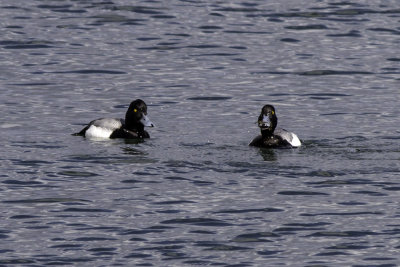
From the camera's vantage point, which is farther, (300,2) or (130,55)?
(300,2)

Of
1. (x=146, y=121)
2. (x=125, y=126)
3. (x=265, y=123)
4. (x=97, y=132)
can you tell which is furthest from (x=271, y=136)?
(x=97, y=132)

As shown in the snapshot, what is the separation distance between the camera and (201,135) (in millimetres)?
21172

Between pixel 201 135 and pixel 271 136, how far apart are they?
49.5 inches

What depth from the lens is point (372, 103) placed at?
Answer: 24.6m

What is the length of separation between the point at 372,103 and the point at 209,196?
348 inches

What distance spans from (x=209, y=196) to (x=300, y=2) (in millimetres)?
21757

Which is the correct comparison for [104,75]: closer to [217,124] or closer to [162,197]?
[217,124]

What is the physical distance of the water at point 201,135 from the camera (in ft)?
47.7

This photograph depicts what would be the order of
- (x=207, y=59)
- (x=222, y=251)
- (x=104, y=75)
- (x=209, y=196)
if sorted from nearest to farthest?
(x=222, y=251)
(x=209, y=196)
(x=104, y=75)
(x=207, y=59)

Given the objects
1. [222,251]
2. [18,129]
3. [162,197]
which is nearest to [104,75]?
[18,129]

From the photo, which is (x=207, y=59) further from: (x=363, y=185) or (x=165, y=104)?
(x=363, y=185)

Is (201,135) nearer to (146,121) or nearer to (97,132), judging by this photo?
(146,121)

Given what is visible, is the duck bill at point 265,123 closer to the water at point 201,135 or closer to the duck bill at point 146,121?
the water at point 201,135

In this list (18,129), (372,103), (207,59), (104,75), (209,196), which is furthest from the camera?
(207,59)
